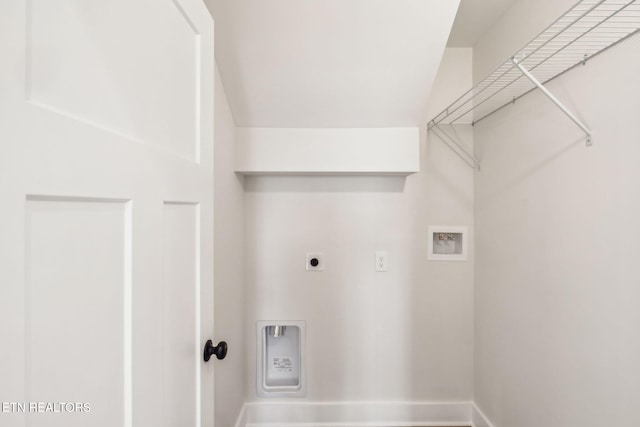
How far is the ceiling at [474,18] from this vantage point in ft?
4.48

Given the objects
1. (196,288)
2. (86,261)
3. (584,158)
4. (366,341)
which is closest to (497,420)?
(366,341)

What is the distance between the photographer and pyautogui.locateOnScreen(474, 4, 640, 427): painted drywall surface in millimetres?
851

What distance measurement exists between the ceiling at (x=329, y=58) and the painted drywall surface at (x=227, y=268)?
16 cm

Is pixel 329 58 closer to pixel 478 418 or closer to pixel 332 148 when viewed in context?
pixel 332 148

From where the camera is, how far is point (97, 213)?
1.47ft

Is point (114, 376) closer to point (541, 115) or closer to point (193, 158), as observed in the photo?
point (193, 158)

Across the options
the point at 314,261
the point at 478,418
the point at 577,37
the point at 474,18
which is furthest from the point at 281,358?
the point at 474,18

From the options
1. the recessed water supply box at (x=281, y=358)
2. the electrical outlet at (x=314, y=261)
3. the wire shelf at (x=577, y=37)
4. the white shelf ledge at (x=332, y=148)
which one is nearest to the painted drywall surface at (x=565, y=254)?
the wire shelf at (x=577, y=37)

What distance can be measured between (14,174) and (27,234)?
0.07 meters

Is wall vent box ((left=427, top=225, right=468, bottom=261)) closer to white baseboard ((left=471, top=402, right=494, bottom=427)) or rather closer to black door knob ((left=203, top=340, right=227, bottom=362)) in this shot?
white baseboard ((left=471, top=402, right=494, bottom=427))

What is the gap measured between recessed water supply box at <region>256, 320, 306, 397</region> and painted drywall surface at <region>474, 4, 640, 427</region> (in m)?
1.03

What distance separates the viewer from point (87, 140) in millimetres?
411

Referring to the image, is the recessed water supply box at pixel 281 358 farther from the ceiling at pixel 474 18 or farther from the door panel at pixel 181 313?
the ceiling at pixel 474 18

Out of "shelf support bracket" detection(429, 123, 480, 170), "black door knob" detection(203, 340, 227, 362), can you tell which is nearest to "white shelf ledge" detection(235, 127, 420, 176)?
"shelf support bracket" detection(429, 123, 480, 170)
